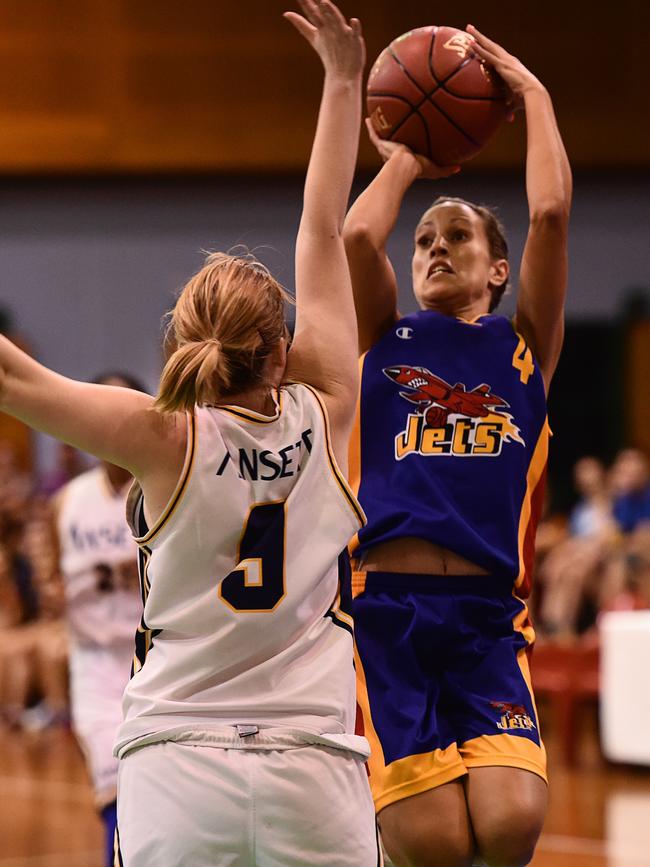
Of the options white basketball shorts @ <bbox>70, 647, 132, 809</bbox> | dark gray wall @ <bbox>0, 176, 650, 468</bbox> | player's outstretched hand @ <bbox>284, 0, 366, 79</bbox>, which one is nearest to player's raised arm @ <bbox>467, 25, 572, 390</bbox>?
player's outstretched hand @ <bbox>284, 0, 366, 79</bbox>

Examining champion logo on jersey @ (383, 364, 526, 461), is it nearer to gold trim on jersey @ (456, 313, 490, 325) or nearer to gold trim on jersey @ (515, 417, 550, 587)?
gold trim on jersey @ (515, 417, 550, 587)

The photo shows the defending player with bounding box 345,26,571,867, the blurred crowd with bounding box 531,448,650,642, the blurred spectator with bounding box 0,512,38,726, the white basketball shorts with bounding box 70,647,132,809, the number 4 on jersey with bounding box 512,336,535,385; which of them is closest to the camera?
the defending player with bounding box 345,26,571,867

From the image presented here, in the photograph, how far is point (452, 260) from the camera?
3.60 m

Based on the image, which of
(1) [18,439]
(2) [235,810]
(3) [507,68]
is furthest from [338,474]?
(1) [18,439]

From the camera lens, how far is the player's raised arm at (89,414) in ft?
6.88

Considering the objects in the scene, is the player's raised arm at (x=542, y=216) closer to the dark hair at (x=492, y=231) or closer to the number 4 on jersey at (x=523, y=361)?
the number 4 on jersey at (x=523, y=361)

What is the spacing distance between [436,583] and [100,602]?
2.24 meters

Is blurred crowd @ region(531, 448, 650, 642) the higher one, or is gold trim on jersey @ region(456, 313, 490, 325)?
gold trim on jersey @ region(456, 313, 490, 325)

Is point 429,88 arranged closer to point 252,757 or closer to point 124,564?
point 252,757

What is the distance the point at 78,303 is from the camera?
13.4 meters

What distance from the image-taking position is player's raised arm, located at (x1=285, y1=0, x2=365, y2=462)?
248cm

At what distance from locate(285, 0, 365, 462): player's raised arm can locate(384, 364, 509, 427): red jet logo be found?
880 mm

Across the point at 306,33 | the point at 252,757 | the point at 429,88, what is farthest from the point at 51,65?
the point at 252,757

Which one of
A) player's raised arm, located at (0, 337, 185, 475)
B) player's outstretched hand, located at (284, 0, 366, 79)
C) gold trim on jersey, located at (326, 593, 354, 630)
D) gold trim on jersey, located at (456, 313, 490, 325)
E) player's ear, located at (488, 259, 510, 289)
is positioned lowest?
gold trim on jersey, located at (326, 593, 354, 630)
